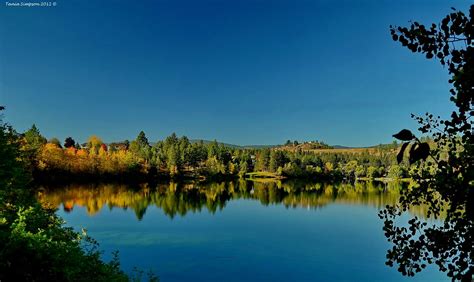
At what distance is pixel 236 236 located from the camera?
3909 centimetres

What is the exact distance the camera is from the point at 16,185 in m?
20.5

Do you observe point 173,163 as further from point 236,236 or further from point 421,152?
point 421,152

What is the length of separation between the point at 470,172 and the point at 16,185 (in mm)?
22495

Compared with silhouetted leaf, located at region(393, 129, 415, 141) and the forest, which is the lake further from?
silhouetted leaf, located at region(393, 129, 415, 141)

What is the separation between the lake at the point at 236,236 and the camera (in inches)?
1072

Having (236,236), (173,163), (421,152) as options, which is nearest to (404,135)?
(421,152)

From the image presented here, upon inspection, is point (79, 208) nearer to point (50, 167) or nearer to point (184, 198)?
point (184, 198)

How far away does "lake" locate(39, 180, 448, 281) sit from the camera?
27219 millimetres

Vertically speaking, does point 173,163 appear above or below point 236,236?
above

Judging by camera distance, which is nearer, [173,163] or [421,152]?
[421,152]

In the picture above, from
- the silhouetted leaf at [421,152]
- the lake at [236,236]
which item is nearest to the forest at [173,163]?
the lake at [236,236]

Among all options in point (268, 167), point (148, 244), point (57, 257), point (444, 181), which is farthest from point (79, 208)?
point (268, 167)

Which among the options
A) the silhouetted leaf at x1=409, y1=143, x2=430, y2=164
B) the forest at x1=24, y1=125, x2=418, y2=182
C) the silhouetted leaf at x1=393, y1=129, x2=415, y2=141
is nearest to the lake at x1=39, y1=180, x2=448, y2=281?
the forest at x1=24, y1=125, x2=418, y2=182

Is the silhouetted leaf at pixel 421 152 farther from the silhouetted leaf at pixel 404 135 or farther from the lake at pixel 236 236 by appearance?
the lake at pixel 236 236
